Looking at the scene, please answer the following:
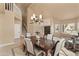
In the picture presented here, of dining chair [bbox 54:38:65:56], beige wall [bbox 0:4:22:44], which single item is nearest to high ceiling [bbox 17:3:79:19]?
beige wall [bbox 0:4:22:44]

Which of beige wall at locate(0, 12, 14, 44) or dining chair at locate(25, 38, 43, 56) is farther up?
beige wall at locate(0, 12, 14, 44)

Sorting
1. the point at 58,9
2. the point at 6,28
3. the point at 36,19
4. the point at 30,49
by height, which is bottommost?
the point at 30,49

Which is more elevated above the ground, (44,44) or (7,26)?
(7,26)

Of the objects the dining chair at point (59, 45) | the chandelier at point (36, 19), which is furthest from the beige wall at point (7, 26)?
the dining chair at point (59, 45)

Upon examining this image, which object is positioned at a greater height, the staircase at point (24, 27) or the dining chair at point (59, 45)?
the staircase at point (24, 27)

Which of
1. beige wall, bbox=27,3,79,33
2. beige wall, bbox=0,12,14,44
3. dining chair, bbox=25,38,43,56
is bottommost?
dining chair, bbox=25,38,43,56

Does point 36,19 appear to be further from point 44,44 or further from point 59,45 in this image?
point 59,45

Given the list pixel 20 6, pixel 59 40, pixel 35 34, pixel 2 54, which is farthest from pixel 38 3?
pixel 2 54

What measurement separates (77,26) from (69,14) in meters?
0.19

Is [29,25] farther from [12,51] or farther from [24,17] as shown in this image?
[12,51]

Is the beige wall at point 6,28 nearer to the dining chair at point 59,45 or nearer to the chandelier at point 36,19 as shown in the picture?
the chandelier at point 36,19

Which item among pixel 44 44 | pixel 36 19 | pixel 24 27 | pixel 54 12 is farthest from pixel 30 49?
pixel 54 12

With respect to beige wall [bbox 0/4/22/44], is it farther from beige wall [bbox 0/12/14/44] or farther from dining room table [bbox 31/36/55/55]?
dining room table [bbox 31/36/55/55]

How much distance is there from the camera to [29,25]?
1630 millimetres
